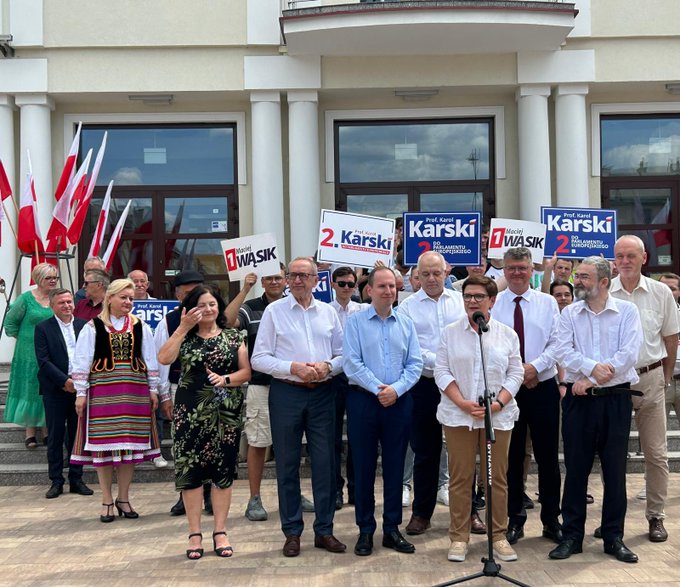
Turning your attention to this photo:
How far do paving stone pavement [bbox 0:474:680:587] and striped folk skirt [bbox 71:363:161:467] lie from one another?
57 cm

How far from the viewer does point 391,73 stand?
13.5m

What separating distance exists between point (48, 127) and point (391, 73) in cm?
521


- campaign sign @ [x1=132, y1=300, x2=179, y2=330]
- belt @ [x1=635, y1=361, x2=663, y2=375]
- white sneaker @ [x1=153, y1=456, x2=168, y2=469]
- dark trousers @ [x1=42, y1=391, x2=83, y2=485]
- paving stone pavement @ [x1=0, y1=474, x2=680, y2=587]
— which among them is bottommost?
paving stone pavement @ [x1=0, y1=474, x2=680, y2=587]

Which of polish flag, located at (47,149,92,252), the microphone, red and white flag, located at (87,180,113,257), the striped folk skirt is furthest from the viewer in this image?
red and white flag, located at (87,180,113,257)

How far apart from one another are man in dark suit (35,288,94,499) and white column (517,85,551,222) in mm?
7278

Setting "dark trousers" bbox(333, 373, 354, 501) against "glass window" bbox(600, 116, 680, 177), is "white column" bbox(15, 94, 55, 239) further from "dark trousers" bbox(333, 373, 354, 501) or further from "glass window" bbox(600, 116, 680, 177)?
"glass window" bbox(600, 116, 680, 177)

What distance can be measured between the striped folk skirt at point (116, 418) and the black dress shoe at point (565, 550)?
353 centimetres

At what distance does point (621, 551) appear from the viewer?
614 cm

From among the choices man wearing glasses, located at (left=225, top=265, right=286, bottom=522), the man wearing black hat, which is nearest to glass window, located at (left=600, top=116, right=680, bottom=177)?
man wearing glasses, located at (left=225, top=265, right=286, bottom=522)

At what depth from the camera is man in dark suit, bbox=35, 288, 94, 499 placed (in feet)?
28.6

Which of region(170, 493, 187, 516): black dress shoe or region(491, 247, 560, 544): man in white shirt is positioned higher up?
region(491, 247, 560, 544): man in white shirt

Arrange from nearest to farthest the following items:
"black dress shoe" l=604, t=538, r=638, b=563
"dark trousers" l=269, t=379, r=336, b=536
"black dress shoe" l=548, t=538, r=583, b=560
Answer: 1. "black dress shoe" l=604, t=538, r=638, b=563
2. "black dress shoe" l=548, t=538, r=583, b=560
3. "dark trousers" l=269, t=379, r=336, b=536

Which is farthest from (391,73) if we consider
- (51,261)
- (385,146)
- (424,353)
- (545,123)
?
(424,353)

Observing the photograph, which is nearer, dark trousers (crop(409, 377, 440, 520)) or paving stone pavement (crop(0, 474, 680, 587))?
paving stone pavement (crop(0, 474, 680, 587))
